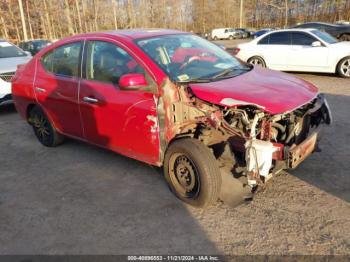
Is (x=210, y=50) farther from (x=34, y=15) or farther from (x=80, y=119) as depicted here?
(x=34, y=15)

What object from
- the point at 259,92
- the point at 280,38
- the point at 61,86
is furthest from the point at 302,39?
the point at 61,86

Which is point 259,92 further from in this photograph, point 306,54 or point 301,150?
point 306,54

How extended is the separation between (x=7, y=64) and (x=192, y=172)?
6502mm

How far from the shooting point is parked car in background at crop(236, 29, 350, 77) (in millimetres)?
9352

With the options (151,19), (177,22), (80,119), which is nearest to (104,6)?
(151,19)

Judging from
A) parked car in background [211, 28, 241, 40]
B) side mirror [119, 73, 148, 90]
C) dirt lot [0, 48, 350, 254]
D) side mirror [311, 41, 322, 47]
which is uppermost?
side mirror [119, 73, 148, 90]

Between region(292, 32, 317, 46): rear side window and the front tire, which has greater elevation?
region(292, 32, 317, 46): rear side window

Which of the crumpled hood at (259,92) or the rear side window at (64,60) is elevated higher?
the rear side window at (64,60)

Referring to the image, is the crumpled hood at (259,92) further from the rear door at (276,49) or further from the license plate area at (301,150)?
the rear door at (276,49)

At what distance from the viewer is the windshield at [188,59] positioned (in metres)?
3.66

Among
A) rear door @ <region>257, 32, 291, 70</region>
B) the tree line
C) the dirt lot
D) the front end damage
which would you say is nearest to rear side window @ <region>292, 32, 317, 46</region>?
rear door @ <region>257, 32, 291, 70</region>

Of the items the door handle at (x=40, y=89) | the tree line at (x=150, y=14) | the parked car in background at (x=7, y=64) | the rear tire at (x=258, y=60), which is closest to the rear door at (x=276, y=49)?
the rear tire at (x=258, y=60)

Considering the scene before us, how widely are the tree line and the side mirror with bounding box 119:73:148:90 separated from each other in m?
28.9

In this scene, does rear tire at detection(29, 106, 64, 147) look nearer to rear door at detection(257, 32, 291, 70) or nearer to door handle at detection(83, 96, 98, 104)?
door handle at detection(83, 96, 98, 104)
